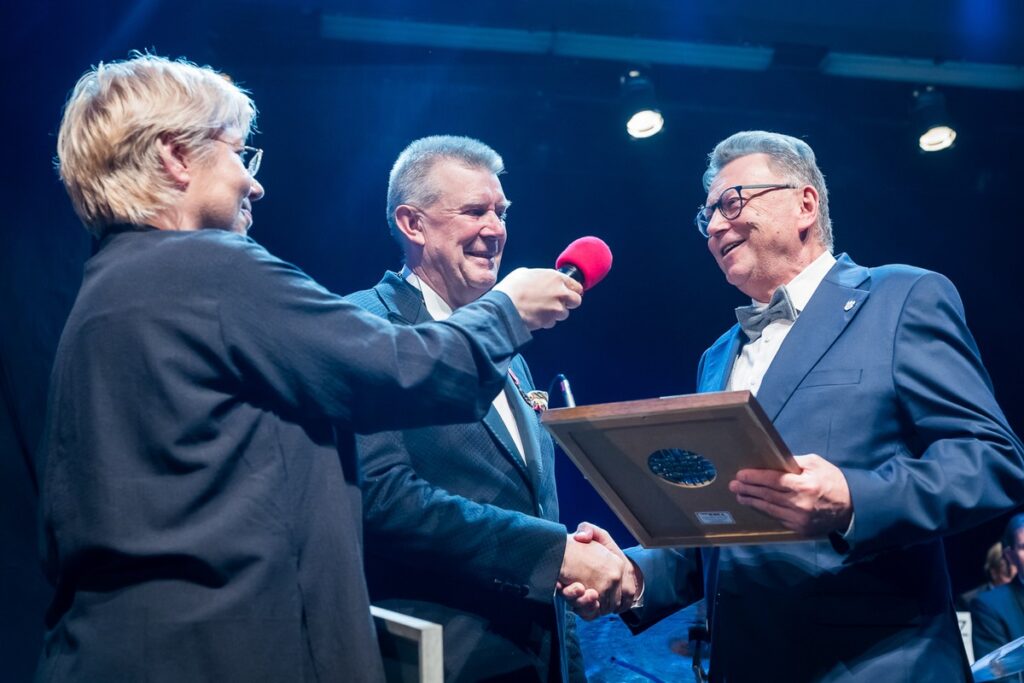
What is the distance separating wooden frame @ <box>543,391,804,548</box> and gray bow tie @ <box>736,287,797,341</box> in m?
0.69

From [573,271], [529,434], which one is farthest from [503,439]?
[573,271]

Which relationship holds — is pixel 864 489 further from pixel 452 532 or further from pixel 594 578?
pixel 452 532

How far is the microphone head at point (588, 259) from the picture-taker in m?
2.19

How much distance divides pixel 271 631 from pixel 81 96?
3.41ft

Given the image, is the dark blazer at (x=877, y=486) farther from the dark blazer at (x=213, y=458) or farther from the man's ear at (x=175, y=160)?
the man's ear at (x=175, y=160)

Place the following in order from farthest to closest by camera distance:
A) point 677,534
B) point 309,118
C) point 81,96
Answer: point 309,118
point 677,534
point 81,96

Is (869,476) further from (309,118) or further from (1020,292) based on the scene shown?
(1020,292)

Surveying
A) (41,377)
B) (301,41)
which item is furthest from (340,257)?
(41,377)

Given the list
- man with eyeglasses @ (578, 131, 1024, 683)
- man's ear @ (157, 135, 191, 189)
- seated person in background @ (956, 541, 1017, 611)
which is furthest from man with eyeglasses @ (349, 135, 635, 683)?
seated person in background @ (956, 541, 1017, 611)

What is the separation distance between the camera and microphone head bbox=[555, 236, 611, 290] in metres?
2.19

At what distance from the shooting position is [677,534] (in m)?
2.15

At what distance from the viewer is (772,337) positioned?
98.0 inches

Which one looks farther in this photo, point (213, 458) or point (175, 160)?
point (175, 160)

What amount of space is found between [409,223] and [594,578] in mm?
1280
